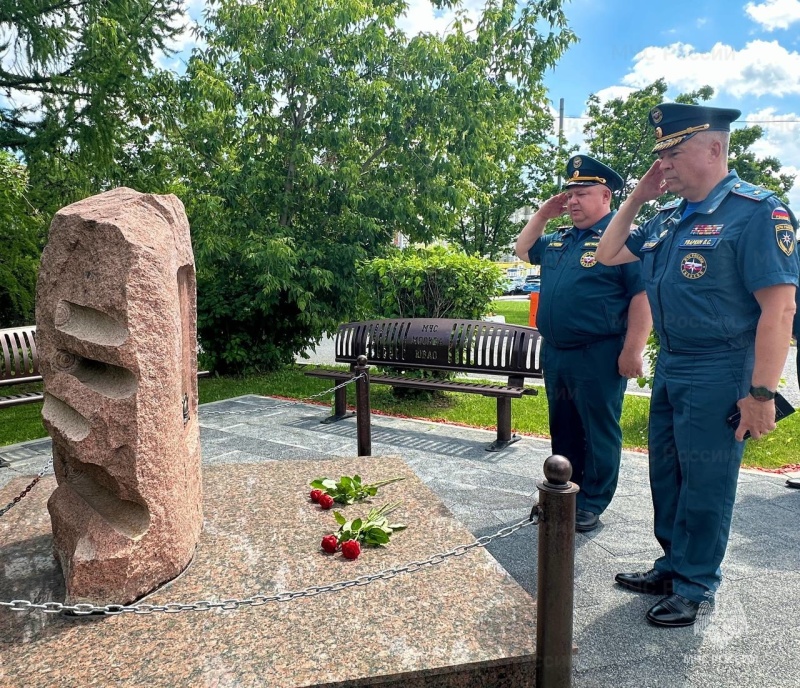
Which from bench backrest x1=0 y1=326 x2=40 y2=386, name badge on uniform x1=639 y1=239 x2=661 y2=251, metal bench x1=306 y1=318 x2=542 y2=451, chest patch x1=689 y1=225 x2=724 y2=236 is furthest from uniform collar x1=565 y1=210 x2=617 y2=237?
bench backrest x1=0 y1=326 x2=40 y2=386

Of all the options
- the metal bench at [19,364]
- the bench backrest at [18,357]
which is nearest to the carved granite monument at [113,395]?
the metal bench at [19,364]

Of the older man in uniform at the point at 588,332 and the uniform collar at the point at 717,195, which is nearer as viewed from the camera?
the uniform collar at the point at 717,195

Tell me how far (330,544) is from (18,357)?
4.82 m

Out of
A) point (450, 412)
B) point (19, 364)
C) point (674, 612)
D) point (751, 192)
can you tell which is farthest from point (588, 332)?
point (19, 364)

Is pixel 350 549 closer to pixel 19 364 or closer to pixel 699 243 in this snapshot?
pixel 699 243

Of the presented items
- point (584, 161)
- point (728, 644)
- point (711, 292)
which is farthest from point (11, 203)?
point (728, 644)

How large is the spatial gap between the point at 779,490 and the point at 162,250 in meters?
4.51

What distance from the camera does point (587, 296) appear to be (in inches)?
141

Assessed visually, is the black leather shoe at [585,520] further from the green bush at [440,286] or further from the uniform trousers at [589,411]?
the green bush at [440,286]

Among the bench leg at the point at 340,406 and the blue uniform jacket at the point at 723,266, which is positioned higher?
the blue uniform jacket at the point at 723,266

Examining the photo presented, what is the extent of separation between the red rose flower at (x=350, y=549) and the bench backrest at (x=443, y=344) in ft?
11.0

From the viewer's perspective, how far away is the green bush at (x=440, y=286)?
7406 millimetres

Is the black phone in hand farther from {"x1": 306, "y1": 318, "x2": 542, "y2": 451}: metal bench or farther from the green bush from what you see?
the green bush

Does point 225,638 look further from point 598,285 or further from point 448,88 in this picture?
point 448,88
